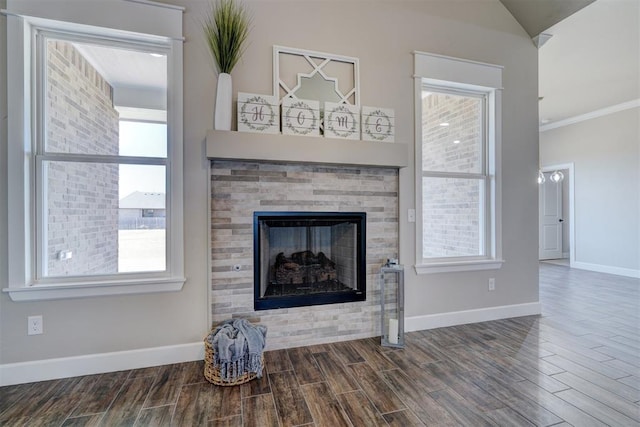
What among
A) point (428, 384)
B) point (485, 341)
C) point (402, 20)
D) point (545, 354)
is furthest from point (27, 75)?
point (545, 354)

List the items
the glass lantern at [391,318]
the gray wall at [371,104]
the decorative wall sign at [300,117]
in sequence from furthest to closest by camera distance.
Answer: the glass lantern at [391,318] < the decorative wall sign at [300,117] < the gray wall at [371,104]

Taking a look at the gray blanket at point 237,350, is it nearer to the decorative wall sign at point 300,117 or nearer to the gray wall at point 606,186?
the decorative wall sign at point 300,117

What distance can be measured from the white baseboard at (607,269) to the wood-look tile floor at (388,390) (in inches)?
129

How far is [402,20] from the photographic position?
111 inches

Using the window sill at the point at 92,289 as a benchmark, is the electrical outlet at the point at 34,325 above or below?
below

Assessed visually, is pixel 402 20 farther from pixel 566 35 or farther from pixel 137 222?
pixel 137 222

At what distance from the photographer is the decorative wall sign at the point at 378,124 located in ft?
8.58

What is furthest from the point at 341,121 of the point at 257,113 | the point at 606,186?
the point at 606,186

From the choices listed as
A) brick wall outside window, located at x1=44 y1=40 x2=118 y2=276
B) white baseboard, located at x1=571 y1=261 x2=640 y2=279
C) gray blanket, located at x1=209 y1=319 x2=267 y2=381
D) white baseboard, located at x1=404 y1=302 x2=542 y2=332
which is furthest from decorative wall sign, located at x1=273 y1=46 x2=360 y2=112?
white baseboard, located at x1=571 y1=261 x2=640 y2=279

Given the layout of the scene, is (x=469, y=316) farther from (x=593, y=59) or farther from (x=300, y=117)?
(x=593, y=59)

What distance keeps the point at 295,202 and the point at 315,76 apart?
107 cm

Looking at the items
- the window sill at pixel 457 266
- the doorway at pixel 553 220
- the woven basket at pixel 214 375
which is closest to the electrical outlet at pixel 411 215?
the window sill at pixel 457 266

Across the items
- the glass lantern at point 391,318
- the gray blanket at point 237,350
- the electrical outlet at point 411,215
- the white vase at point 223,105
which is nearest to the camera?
the gray blanket at point 237,350

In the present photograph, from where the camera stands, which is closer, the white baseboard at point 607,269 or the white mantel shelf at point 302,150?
the white mantel shelf at point 302,150
